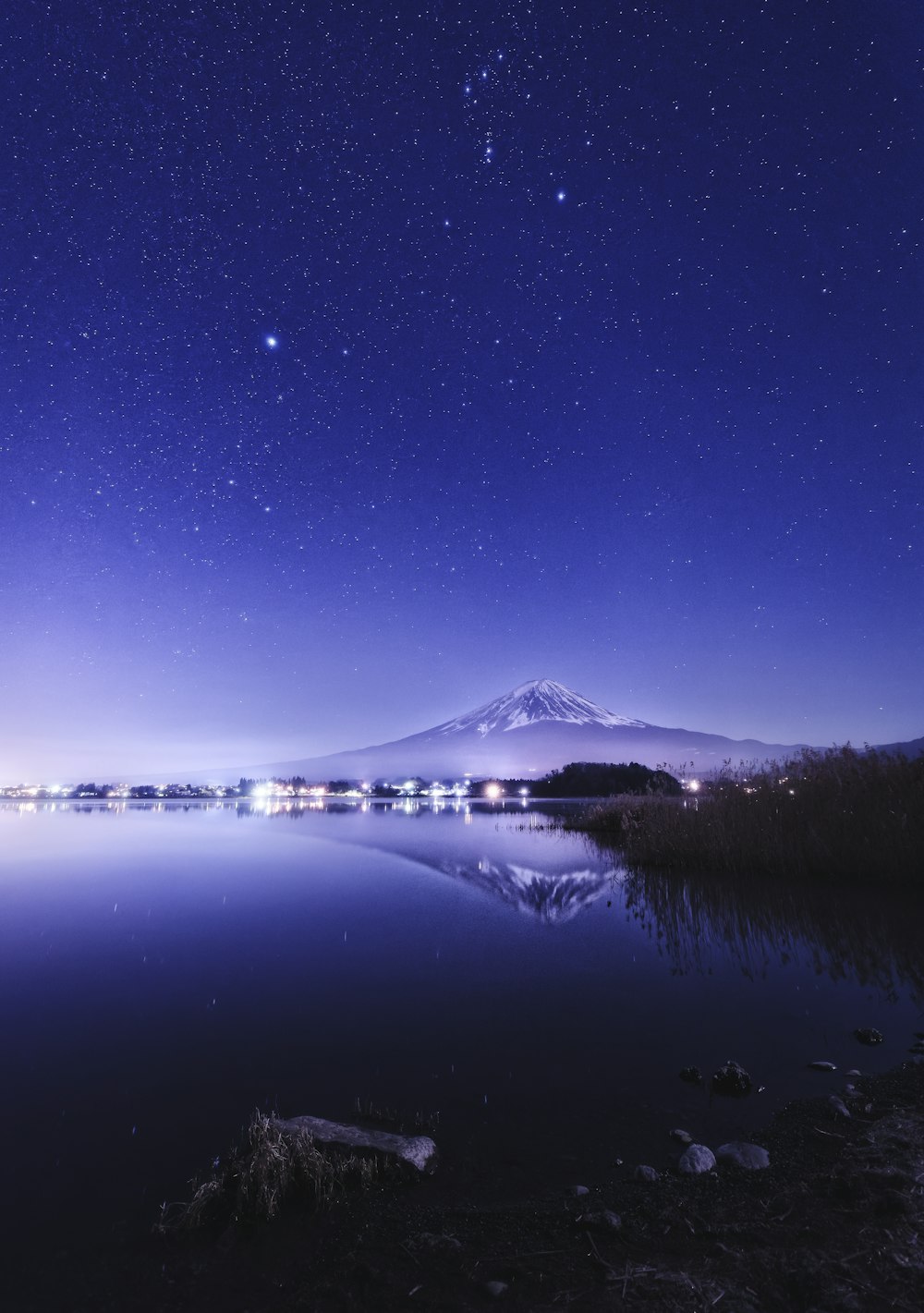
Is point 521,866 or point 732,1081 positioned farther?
point 521,866

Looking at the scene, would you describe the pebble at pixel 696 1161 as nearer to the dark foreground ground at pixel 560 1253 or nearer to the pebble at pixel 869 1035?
the dark foreground ground at pixel 560 1253

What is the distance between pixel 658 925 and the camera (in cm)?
1226

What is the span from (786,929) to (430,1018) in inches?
307

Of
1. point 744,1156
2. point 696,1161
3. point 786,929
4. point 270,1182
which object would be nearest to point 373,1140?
point 270,1182

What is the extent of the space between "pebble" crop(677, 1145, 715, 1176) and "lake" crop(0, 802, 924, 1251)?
178 millimetres

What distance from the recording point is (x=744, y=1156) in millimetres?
4289

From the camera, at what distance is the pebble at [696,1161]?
4.18 meters

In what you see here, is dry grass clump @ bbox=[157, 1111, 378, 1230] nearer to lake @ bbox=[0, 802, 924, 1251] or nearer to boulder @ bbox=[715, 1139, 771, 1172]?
lake @ bbox=[0, 802, 924, 1251]

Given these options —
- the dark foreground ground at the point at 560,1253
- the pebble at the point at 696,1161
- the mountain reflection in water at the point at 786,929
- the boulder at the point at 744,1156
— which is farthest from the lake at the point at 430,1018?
the dark foreground ground at the point at 560,1253

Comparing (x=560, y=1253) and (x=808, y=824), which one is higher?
(x=808, y=824)

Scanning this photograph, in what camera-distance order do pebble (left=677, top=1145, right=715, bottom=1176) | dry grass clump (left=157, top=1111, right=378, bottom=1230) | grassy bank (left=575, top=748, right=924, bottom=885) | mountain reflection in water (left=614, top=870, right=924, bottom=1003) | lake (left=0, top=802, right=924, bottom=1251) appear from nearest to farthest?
dry grass clump (left=157, top=1111, right=378, bottom=1230) < pebble (left=677, top=1145, right=715, bottom=1176) < lake (left=0, top=802, right=924, bottom=1251) < mountain reflection in water (left=614, top=870, right=924, bottom=1003) < grassy bank (left=575, top=748, right=924, bottom=885)

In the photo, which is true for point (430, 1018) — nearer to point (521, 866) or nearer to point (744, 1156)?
point (744, 1156)

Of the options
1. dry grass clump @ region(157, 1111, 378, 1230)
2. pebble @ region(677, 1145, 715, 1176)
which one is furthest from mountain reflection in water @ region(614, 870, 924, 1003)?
dry grass clump @ region(157, 1111, 378, 1230)

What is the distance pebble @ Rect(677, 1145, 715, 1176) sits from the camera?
13.7ft
